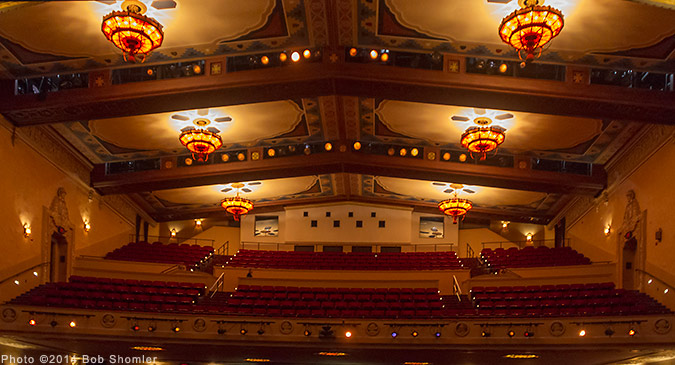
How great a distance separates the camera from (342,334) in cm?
1411

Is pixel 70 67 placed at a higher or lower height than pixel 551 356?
higher

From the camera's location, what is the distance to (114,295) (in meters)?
15.2

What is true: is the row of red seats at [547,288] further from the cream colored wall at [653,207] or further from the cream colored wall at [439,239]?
the cream colored wall at [439,239]

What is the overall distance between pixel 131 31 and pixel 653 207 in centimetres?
1114

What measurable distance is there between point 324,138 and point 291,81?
5328 mm

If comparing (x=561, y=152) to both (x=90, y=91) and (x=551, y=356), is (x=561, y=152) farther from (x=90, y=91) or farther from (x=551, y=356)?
(x=90, y=91)

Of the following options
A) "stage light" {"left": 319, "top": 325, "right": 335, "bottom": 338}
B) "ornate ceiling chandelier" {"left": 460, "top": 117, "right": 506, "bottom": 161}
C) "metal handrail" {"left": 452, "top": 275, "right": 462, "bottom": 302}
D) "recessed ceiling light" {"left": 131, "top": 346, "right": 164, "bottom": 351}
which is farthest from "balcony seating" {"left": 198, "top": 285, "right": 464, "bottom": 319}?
"ornate ceiling chandelier" {"left": 460, "top": 117, "right": 506, "bottom": 161}

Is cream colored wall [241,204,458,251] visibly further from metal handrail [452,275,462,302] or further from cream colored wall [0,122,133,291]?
cream colored wall [0,122,133,291]

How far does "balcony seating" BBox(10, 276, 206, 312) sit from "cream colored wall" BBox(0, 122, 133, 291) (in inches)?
31.6

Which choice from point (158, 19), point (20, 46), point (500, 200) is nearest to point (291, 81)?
point (158, 19)

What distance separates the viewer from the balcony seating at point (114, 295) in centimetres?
1399

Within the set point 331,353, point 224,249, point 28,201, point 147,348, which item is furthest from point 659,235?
point 224,249

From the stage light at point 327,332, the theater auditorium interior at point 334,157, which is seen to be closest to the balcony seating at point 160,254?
the theater auditorium interior at point 334,157

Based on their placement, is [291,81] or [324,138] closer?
[291,81]
